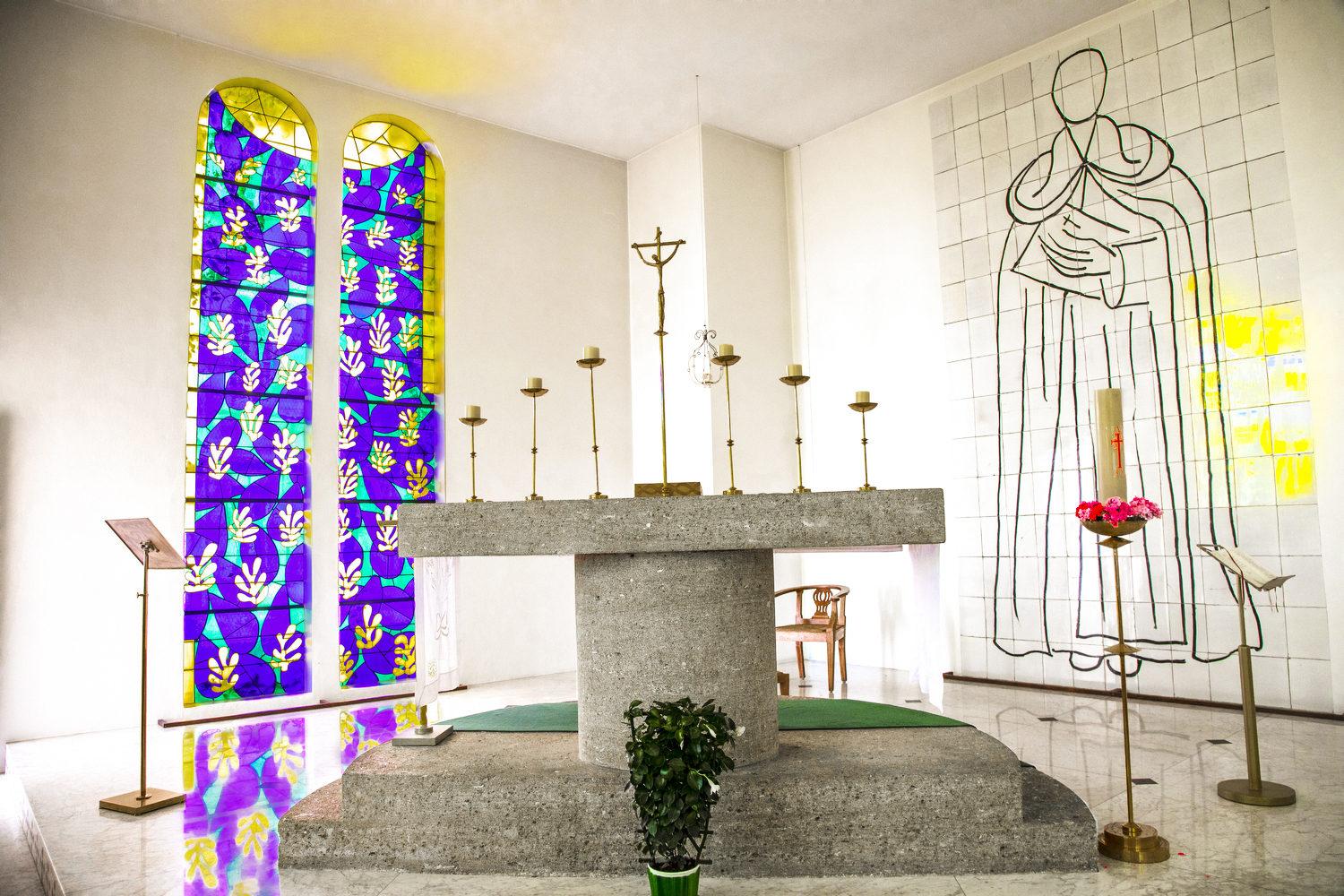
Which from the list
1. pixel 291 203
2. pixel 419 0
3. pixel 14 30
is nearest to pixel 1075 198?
pixel 419 0

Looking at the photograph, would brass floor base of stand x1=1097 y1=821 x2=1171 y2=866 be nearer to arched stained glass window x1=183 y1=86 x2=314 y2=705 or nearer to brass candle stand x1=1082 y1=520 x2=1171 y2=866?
brass candle stand x1=1082 y1=520 x2=1171 y2=866

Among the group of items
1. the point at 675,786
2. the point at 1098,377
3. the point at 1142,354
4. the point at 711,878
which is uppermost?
the point at 1142,354

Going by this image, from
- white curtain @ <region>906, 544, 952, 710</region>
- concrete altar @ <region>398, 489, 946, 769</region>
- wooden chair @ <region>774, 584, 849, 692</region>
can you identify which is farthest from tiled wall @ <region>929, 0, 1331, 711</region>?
concrete altar @ <region>398, 489, 946, 769</region>

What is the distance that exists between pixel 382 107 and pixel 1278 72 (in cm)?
559

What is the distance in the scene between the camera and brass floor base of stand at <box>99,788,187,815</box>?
3.42m

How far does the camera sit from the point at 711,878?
8.82ft

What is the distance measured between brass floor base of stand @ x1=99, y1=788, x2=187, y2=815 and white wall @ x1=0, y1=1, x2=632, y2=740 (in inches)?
66.8

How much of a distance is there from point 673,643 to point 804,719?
0.95 metres

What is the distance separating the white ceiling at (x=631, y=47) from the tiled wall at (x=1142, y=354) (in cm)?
48

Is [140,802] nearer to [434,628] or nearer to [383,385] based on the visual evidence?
[434,628]

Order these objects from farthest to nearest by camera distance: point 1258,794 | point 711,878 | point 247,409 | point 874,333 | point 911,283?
point 874,333
point 911,283
point 247,409
point 1258,794
point 711,878

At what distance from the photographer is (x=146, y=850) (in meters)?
3.03

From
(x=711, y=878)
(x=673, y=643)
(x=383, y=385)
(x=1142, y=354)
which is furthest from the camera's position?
(x=383, y=385)

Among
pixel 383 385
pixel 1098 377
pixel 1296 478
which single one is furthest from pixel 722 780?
pixel 383 385
